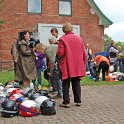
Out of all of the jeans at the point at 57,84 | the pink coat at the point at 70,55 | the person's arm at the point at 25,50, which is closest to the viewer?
the pink coat at the point at 70,55

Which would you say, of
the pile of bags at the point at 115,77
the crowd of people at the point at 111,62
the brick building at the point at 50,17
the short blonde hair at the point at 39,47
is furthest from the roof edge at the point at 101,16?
the short blonde hair at the point at 39,47

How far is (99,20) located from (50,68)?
19.9m

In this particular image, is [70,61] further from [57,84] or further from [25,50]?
[25,50]

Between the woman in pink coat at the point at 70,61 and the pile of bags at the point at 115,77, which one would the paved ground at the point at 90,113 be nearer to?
the woman in pink coat at the point at 70,61

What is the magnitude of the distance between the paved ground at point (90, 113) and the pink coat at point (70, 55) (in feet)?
2.80

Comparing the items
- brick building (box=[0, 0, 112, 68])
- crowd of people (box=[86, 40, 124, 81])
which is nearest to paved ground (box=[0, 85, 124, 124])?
crowd of people (box=[86, 40, 124, 81])

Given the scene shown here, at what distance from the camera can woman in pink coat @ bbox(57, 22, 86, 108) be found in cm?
970

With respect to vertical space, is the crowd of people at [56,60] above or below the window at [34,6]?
below

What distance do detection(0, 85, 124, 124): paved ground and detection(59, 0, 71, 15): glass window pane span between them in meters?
18.6

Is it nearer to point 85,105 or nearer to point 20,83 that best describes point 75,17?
point 20,83

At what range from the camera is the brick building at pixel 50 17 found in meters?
28.4

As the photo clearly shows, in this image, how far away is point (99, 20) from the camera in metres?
30.7

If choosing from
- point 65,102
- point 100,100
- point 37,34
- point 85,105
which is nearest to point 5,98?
point 65,102

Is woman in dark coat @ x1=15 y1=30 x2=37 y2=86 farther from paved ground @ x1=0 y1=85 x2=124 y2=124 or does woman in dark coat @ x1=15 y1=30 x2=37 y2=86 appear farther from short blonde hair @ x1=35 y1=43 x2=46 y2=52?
paved ground @ x1=0 y1=85 x2=124 y2=124
